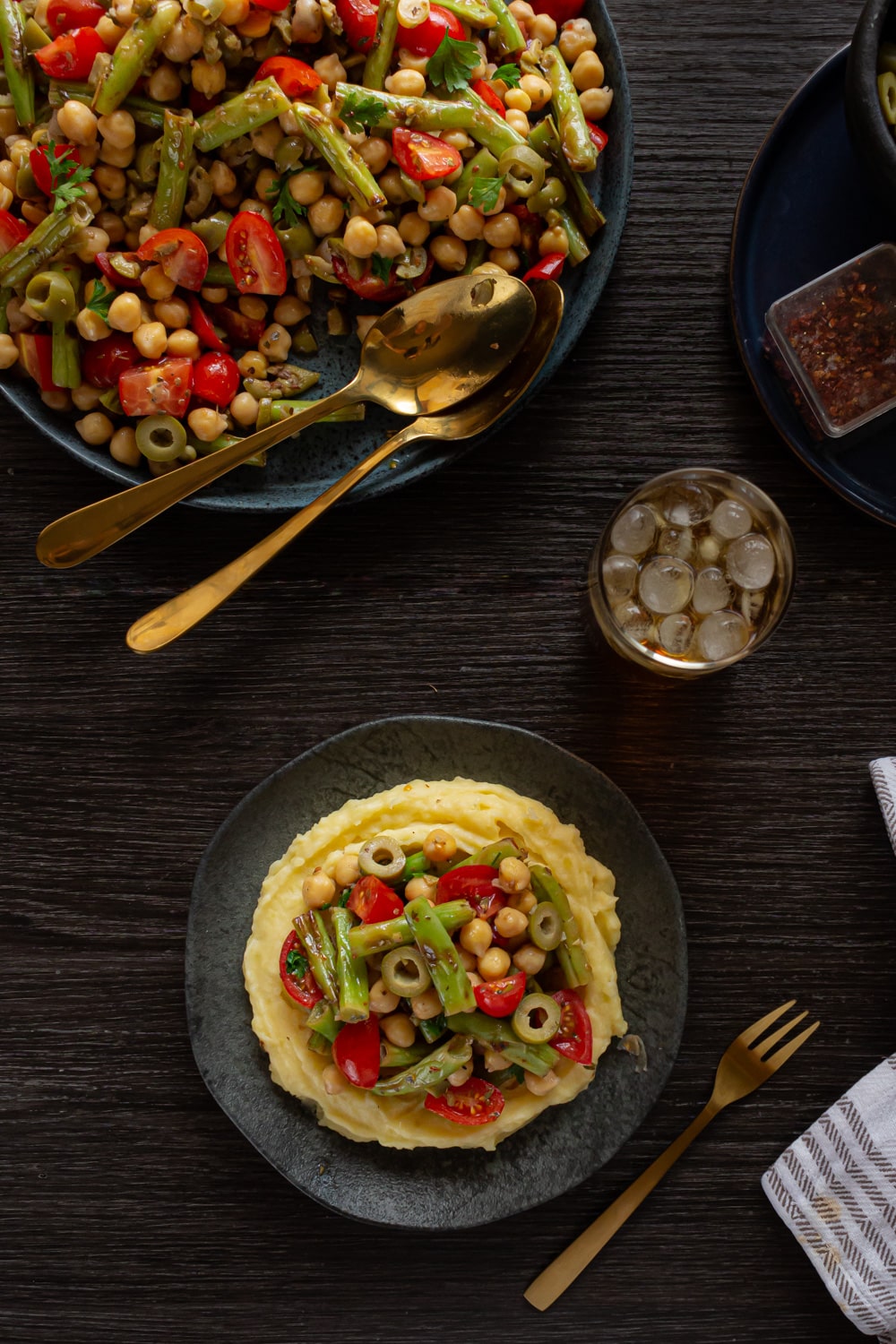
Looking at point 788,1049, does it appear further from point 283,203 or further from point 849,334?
point 283,203

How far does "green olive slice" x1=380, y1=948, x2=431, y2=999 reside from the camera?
2693 millimetres

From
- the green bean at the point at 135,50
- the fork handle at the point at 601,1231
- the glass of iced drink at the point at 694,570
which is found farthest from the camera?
the fork handle at the point at 601,1231

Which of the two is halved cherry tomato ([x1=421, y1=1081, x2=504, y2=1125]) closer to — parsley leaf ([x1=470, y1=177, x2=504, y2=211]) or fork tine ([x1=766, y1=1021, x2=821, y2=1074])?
fork tine ([x1=766, y1=1021, x2=821, y2=1074])

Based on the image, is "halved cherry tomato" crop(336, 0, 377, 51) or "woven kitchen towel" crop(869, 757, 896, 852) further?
"woven kitchen towel" crop(869, 757, 896, 852)

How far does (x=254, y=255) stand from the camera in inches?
109

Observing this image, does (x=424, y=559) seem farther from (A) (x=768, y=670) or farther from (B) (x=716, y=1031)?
(B) (x=716, y=1031)

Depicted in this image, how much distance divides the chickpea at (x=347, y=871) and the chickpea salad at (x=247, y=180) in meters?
1.29

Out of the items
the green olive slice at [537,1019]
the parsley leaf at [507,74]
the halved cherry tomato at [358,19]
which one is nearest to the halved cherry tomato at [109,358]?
the halved cherry tomato at [358,19]

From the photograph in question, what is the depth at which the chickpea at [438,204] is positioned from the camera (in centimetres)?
279

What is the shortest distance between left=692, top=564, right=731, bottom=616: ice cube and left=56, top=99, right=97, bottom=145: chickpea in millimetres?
2092

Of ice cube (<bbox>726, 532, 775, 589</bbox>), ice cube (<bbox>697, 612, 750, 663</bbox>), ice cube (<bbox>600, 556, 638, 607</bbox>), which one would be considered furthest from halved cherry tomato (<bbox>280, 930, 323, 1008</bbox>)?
ice cube (<bbox>726, 532, 775, 589</bbox>)

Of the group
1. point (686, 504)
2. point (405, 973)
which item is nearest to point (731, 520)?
point (686, 504)

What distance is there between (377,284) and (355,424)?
414 millimetres

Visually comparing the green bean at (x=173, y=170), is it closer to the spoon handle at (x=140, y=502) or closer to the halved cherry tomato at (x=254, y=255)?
the halved cherry tomato at (x=254, y=255)
